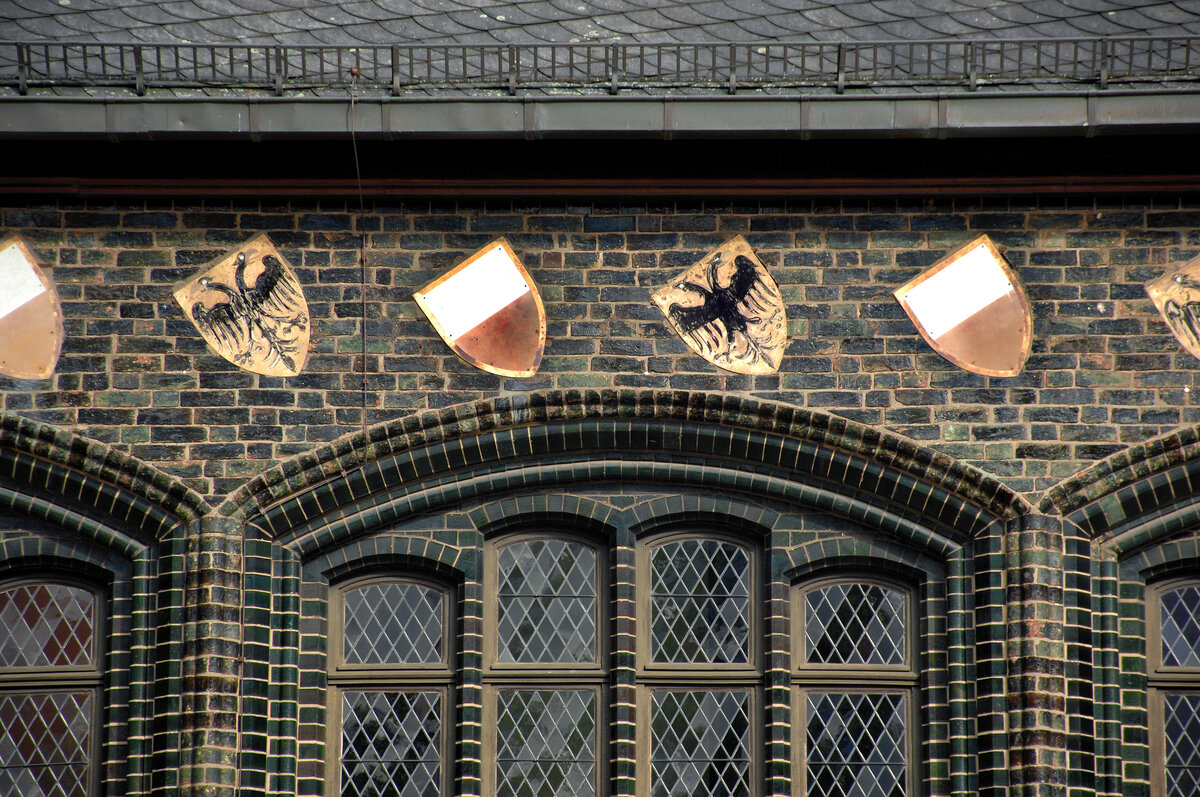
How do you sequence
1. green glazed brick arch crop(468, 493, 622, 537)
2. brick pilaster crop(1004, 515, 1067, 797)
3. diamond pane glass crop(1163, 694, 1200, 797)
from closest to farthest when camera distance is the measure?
1. brick pilaster crop(1004, 515, 1067, 797)
2. diamond pane glass crop(1163, 694, 1200, 797)
3. green glazed brick arch crop(468, 493, 622, 537)

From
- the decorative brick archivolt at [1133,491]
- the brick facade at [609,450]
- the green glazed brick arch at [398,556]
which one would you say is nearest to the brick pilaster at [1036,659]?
the brick facade at [609,450]

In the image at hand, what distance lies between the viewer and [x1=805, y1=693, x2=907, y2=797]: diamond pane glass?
26.5 ft

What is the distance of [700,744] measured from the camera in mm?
8180

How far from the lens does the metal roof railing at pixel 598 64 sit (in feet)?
27.2

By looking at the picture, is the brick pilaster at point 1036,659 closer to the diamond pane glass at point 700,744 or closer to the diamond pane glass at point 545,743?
the diamond pane glass at point 700,744

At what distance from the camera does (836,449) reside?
8.23 meters

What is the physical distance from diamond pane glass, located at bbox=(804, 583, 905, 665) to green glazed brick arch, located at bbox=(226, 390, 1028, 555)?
13.9 inches

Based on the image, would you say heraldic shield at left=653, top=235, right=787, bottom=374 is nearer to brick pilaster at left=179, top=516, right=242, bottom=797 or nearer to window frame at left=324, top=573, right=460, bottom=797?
window frame at left=324, top=573, right=460, bottom=797

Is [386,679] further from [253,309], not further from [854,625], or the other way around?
[854,625]

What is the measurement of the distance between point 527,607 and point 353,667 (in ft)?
2.81

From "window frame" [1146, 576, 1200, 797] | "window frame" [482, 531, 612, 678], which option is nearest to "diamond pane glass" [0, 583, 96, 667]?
"window frame" [482, 531, 612, 678]

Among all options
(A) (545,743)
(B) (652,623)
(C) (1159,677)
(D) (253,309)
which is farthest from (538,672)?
(C) (1159,677)

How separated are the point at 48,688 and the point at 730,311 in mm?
3624

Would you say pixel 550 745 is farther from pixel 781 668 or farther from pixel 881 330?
pixel 881 330
